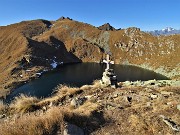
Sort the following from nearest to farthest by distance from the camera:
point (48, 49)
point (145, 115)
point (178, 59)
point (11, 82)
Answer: point (145, 115) → point (11, 82) → point (178, 59) → point (48, 49)

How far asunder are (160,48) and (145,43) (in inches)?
493

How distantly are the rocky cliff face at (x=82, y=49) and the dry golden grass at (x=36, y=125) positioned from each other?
70.3 m

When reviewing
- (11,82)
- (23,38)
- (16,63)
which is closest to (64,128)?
(11,82)

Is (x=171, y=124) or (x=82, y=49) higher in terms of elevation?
(x=82, y=49)

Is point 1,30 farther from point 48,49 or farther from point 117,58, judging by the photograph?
point 117,58

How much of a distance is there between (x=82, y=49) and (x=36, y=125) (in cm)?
13888

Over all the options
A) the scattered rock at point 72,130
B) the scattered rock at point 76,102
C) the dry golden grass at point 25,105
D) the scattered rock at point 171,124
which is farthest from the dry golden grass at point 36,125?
the dry golden grass at point 25,105

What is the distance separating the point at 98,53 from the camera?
141625mm

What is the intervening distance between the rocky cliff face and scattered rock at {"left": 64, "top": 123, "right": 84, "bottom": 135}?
232 ft

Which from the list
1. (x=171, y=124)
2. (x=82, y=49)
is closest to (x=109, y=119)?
(x=171, y=124)

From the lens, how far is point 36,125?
7902 millimetres

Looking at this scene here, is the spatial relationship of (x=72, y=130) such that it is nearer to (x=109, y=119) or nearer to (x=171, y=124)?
(x=109, y=119)

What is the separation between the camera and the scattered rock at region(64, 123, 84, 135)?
25.7 feet

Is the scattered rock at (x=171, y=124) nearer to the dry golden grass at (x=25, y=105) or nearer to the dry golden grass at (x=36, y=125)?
the dry golden grass at (x=36, y=125)
